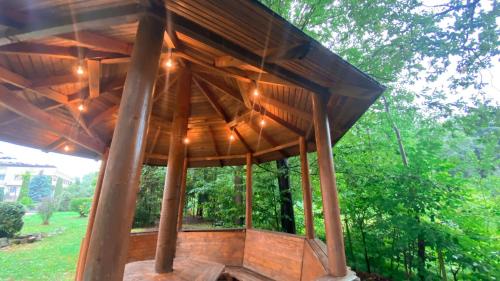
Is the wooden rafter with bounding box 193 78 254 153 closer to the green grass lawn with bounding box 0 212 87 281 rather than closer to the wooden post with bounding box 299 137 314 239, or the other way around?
the wooden post with bounding box 299 137 314 239

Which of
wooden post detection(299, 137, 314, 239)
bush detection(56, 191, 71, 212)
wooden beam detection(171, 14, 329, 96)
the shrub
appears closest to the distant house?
bush detection(56, 191, 71, 212)

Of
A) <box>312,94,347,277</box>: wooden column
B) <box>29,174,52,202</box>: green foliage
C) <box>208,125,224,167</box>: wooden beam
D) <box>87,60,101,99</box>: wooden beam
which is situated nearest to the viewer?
<box>312,94,347,277</box>: wooden column

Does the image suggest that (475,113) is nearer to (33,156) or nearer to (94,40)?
(94,40)

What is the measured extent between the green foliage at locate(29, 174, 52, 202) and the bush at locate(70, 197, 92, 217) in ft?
16.6

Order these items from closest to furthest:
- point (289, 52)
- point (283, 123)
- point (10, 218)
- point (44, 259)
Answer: point (289, 52) → point (283, 123) → point (44, 259) → point (10, 218)

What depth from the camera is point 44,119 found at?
393 cm

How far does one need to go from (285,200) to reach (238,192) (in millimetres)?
2269

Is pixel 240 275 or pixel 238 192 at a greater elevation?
pixel 238 192

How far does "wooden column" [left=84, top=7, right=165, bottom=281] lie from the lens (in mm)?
1390

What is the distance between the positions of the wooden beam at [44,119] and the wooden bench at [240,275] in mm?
4690

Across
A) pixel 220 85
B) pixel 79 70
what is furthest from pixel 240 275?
pixel 79 70

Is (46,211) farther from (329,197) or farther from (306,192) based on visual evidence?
(329,197)

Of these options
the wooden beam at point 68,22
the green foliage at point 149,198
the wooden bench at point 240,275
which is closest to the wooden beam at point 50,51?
the wooden beam at point 68,22

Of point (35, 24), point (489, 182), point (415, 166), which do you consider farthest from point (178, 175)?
point (489, 182)
